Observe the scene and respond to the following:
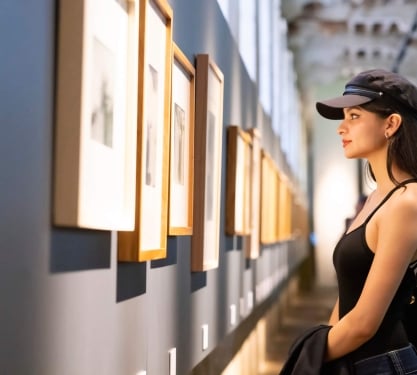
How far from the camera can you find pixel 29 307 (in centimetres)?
160

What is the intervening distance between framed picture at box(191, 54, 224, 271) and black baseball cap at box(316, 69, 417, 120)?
3.80 ft

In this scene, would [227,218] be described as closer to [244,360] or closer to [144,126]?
[244,360]

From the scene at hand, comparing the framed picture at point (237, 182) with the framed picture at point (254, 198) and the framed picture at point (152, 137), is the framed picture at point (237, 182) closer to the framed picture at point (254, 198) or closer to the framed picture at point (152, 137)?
the framed picture at point (254, 198)

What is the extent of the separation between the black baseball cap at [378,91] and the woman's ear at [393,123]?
4cm

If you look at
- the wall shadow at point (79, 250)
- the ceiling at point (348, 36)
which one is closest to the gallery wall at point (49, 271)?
the wall shadow at point (79, 250)

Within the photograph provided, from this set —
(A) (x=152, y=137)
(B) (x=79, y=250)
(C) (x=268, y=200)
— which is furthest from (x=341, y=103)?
(C) (x=268, y=200)

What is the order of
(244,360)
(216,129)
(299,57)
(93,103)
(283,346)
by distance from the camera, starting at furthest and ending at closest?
(299,57) < (283,346) < (244,360) < (216,129) < (93,103)

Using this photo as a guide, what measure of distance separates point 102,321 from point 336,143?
62.5 ft

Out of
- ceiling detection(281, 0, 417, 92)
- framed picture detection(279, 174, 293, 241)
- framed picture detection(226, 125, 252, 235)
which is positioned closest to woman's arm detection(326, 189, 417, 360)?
framed picture detection(226, 125, 252, 235)

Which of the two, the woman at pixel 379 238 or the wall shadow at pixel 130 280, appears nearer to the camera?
the woman at pixel 379 238

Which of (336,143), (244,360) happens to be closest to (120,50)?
(244,360)

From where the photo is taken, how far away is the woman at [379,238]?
2051 millimetres

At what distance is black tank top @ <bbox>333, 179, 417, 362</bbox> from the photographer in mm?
2119

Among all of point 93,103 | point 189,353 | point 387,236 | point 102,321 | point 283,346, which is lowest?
point 283,346
